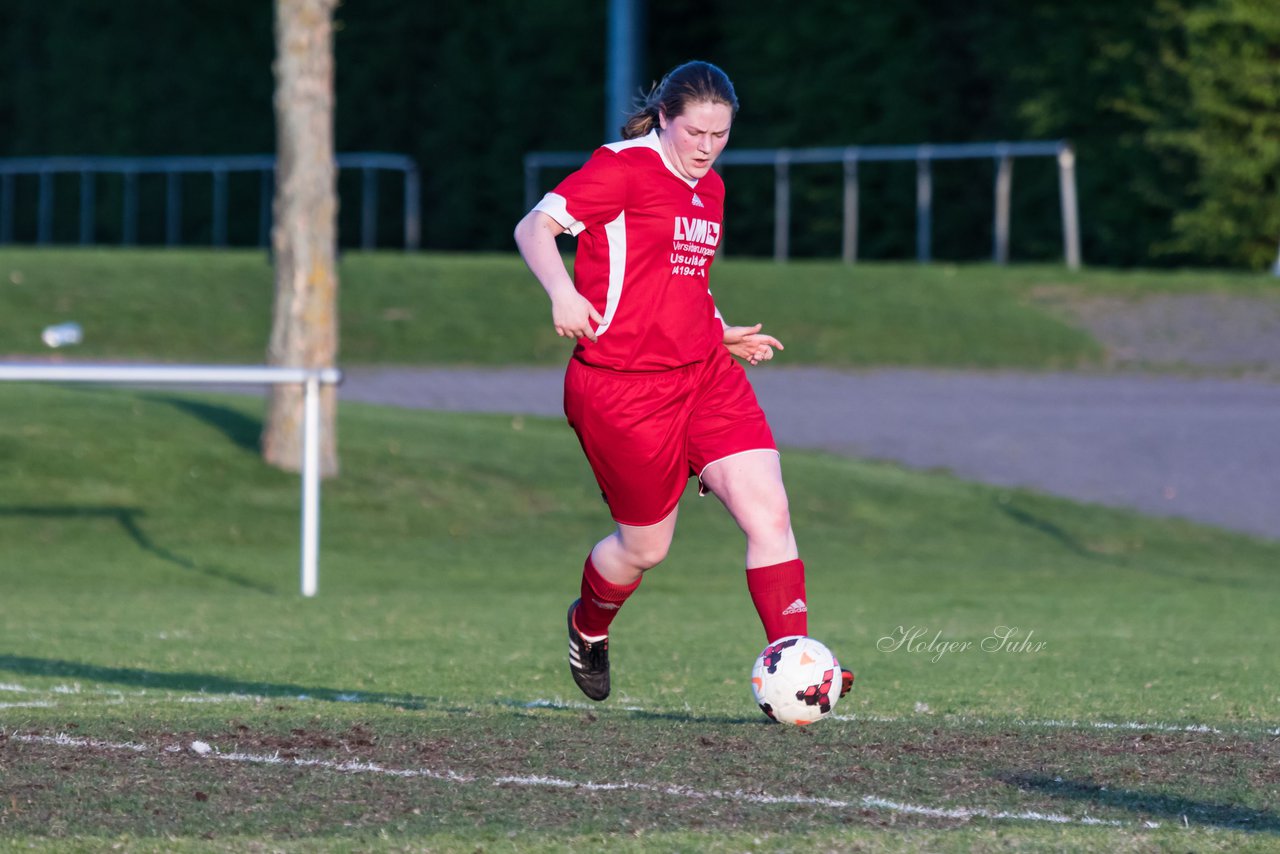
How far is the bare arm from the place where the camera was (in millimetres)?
5492

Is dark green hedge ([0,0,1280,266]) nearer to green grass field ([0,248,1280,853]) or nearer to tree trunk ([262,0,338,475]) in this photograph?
green grass field ([0,248,1280,853])

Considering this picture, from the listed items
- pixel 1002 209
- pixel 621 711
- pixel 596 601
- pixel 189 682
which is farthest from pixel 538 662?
pixel 1002 209

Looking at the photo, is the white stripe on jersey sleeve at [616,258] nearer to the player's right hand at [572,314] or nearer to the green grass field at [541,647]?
the player's right hand at [572,314]

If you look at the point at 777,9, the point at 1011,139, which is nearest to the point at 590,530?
the point at 1011,139

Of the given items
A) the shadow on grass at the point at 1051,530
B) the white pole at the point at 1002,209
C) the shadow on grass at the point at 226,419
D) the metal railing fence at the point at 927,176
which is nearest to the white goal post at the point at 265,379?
the shadow on grass at the point at 226,419

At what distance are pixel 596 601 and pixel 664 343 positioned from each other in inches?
40.2

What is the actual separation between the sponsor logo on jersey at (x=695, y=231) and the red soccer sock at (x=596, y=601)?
1129 millimetres

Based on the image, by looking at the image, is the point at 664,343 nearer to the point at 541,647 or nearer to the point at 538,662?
the point at 538,662

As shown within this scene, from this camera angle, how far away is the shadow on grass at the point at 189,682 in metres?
7.22

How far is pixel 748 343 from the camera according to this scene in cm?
661

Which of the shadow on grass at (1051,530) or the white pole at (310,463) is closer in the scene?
the white pole at (310,463)

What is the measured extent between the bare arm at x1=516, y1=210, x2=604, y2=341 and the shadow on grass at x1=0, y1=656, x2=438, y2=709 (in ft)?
6.18

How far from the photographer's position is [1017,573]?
552 inches

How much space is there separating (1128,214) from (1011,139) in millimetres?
3538
